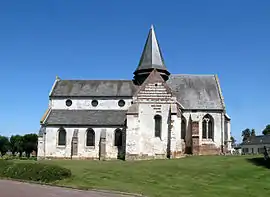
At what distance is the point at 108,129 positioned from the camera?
44.3m

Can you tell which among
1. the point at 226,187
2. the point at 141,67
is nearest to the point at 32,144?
the point at 141,67

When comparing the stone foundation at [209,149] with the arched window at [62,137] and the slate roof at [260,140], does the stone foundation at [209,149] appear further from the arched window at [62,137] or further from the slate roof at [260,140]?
the slate roof at [260,140]

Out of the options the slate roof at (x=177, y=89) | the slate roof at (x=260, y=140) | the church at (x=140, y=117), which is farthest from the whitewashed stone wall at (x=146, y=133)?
the slate roof at (x=260, y=140)

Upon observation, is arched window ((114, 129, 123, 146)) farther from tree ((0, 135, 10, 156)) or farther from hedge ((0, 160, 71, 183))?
tree ((0, 135, 10, 156))

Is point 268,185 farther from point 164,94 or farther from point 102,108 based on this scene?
point 102,108

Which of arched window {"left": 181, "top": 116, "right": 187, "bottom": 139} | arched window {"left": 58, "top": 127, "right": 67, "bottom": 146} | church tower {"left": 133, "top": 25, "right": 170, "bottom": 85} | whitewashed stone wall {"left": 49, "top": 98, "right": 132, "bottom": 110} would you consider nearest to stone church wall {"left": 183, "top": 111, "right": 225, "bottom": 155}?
arched window {"left": 181, "top": 116, "right": 187, "bottom": 139}

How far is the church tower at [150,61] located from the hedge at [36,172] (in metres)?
24.5

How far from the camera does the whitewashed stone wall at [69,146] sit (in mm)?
44062

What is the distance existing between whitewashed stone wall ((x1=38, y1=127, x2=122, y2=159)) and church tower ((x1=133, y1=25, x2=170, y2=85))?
8906 millimetres

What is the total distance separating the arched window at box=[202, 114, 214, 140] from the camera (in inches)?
1737

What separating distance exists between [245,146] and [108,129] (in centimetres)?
7335

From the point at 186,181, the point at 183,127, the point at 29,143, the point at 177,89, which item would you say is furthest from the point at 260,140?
the point at 186,181

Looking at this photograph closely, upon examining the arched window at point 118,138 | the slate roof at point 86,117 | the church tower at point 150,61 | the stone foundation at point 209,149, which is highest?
the church tower at point 150,61

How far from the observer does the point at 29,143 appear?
95625 mm
